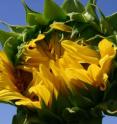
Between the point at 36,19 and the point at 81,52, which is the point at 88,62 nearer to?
the point at 81,52

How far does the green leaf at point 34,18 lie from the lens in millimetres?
4250

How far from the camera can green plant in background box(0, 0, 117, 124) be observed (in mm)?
3979

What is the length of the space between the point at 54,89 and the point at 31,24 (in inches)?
19.7

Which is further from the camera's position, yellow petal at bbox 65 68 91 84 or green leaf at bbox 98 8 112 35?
green leaf at bbox 98 8 112 35

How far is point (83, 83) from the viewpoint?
13.1ft

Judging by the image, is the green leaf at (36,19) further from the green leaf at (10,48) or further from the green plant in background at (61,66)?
the green leaf at (10,48)

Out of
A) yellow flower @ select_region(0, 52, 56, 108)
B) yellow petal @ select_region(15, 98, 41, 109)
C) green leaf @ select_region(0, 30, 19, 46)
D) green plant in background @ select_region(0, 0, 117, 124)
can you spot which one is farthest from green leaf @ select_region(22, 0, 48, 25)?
yellow petal @ select_region(15, 98, 41, 109)

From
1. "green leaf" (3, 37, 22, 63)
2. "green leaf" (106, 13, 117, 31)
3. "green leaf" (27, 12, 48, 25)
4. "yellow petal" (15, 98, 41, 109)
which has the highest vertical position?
"green leaf" (27, 12, 48, 25)

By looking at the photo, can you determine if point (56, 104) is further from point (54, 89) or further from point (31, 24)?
point (31, 24)

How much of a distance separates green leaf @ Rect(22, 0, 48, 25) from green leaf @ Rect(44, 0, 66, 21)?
0.03m

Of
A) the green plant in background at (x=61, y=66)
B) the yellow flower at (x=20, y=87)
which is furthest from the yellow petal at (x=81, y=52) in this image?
the yellow flower at (x=20, y=87)

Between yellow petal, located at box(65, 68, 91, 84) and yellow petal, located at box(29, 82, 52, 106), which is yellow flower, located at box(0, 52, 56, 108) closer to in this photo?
yellow petal, located at box(29, 82, 52, 106)

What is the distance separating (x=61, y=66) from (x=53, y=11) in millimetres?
377

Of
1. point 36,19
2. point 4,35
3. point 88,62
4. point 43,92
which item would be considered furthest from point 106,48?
point 4,35
